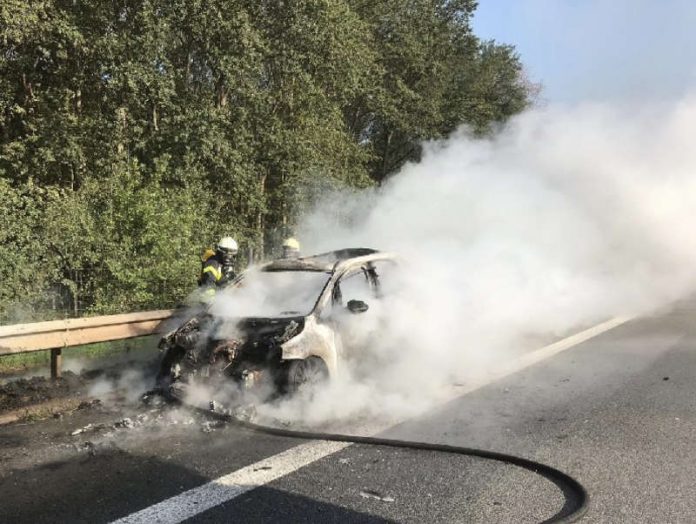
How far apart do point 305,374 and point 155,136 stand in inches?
415

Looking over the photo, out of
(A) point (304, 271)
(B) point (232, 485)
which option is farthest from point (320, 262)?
(B) point (232, 485)

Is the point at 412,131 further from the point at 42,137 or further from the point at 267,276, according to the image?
the point at 267,276

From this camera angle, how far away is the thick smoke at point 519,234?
7.92 metres

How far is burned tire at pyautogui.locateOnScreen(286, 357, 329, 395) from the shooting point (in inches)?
229

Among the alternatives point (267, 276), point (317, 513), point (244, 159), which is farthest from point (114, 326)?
point (244, 159)

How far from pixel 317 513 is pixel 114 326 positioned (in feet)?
14.7

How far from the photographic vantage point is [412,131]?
27.7 meters

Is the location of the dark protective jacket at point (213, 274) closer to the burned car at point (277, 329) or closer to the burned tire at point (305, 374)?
the burned car at point (277, 329)

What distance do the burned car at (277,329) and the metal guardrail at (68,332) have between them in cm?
116

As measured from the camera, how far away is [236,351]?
5961mm

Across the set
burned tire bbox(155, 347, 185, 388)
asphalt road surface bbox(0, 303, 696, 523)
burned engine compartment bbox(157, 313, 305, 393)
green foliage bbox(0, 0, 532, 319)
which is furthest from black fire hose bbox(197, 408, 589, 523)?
green foliage bbox(0, 0, 532, 319)

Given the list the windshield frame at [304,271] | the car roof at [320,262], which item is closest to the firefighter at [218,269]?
the windshield frame at [304,271]

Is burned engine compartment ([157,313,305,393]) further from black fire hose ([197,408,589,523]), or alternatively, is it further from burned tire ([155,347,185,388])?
black fire hose ([197,408,589,523])

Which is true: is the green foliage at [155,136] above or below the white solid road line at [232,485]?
above
